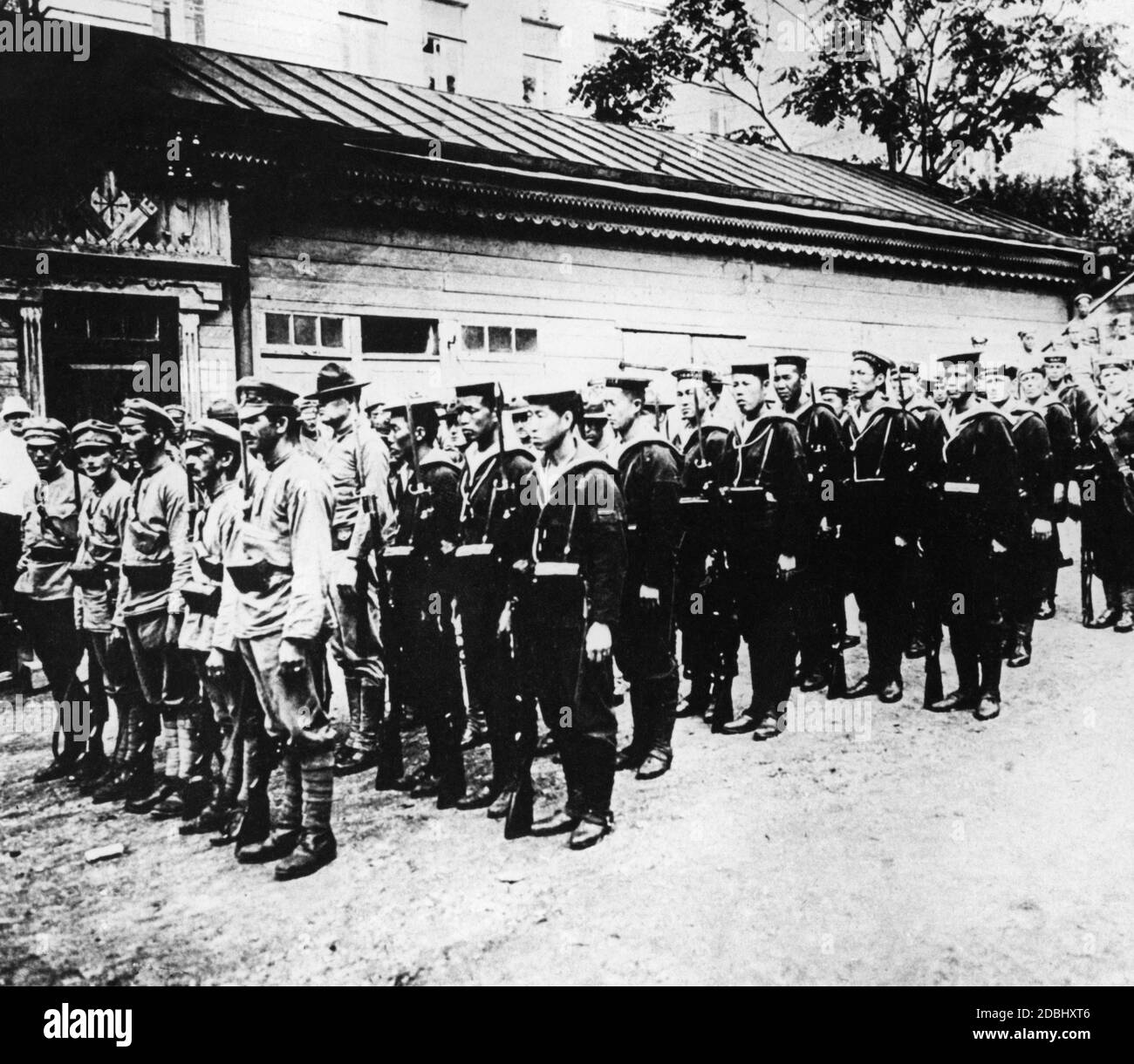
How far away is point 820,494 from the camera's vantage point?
6242mm

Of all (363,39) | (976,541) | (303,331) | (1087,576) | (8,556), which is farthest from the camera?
(363,39)

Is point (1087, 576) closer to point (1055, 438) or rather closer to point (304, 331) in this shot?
point (1055, 438)

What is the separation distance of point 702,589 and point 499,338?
334cm

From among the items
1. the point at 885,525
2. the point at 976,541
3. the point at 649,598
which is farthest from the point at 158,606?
the point at 976,541

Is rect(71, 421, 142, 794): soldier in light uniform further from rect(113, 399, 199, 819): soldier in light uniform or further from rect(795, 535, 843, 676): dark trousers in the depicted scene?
rect(795, 535, 843, 676): dark trousers

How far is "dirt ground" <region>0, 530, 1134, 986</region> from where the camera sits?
332cm

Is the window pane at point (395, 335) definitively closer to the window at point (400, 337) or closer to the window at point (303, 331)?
the window at point (400, 337)

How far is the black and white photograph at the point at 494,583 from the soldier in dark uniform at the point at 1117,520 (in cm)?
6

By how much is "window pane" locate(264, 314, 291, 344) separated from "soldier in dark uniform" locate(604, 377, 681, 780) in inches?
125

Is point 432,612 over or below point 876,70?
below

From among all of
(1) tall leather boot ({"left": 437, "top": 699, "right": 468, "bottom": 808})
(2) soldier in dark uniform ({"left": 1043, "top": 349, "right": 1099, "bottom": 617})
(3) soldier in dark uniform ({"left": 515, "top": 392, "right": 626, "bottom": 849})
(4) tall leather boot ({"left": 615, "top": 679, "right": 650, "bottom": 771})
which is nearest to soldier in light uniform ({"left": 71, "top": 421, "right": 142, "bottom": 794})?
(1) tall leather boot ({"left": 437, "top": 699, "right": 468, "bottom": 808})

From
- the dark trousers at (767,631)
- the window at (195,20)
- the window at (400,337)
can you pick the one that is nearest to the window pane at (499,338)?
the window at (400,337)

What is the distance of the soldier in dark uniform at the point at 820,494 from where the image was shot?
6133 mm
